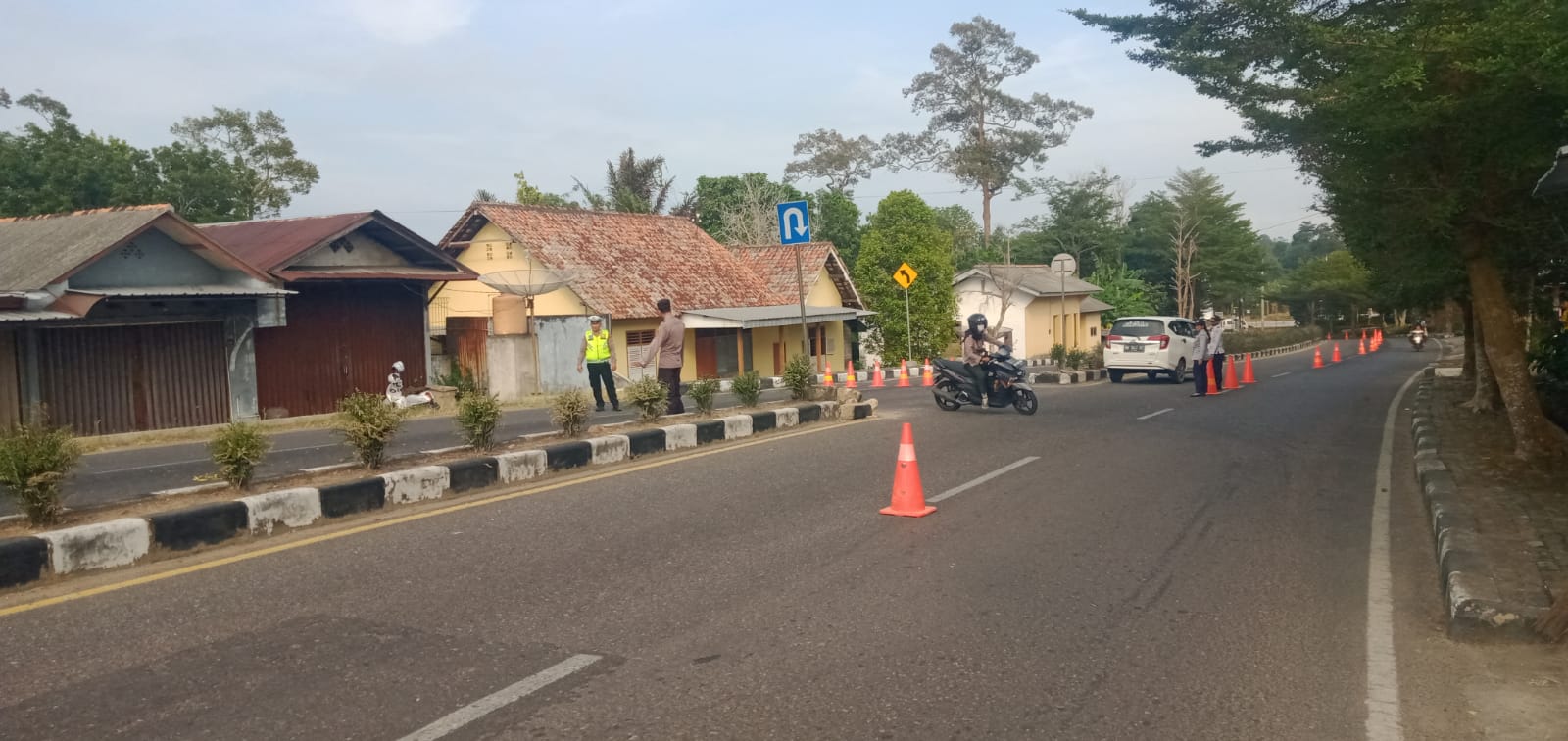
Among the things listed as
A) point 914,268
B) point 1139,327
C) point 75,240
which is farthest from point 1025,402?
point 914,268

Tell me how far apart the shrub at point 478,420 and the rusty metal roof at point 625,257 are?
662 inches

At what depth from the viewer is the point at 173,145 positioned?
34750mm

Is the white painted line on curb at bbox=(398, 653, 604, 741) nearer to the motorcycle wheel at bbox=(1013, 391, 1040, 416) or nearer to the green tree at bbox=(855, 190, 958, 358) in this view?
the motorcycle wheel at bbox=(1013, 391, 1040, 416)

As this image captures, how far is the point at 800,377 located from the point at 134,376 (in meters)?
12.0

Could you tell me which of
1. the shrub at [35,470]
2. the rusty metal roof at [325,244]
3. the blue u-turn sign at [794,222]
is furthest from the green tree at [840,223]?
the shrub at [35,470]

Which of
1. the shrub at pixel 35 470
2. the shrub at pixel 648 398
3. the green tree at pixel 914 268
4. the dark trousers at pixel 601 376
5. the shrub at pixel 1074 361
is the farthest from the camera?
the green tree at pixel 914 268

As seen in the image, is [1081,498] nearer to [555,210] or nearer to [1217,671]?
[1217,671]

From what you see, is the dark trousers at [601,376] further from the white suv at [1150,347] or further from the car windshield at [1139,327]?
the car windshield at [1139,327]

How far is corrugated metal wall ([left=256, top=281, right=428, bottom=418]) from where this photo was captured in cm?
2223

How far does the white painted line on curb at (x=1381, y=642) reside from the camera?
4445 mm

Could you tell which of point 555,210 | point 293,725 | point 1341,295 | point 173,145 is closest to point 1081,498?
point 293,725

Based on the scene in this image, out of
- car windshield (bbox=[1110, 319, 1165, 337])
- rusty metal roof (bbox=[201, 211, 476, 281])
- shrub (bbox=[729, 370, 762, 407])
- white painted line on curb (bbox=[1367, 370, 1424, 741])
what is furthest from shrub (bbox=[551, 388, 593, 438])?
car windshield (bbox=[1110, 319, 1165, 337])

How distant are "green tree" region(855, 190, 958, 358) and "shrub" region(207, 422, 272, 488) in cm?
3352

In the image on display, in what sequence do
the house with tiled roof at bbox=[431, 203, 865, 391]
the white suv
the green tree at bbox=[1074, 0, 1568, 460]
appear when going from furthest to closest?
the house with tiled roof at bbox=[431, 203, 865, 391] < the white suv < the green tree at bbox=[1074, 0, 1568, 460]
